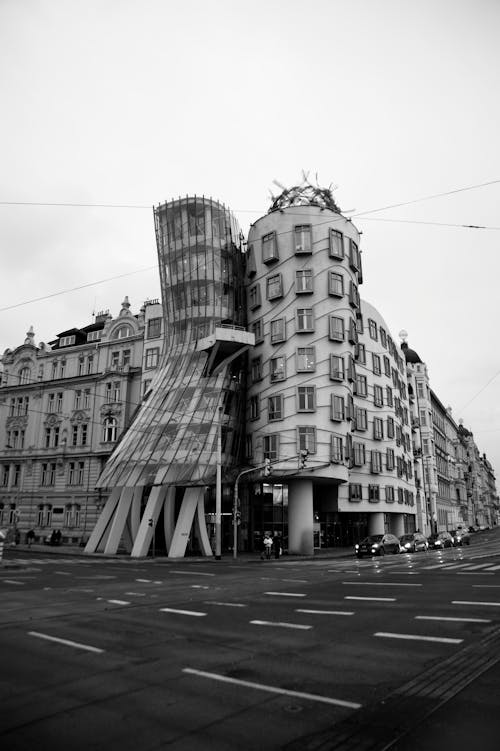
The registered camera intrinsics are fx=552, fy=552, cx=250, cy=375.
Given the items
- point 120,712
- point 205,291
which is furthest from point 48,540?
point 120,712

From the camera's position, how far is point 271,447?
4466 centimetres

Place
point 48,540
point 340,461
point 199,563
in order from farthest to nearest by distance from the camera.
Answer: point 48,540
point 340,461
point 199,563

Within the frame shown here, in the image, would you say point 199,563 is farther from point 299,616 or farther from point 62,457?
point 62,457

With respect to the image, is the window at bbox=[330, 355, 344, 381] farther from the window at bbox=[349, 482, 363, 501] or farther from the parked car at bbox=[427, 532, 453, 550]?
the parked car at bbox=[427, 532, 453, 550]

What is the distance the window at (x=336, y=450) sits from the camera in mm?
43469

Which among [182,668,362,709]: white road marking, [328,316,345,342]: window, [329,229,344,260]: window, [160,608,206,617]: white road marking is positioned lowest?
[160,608,206,617]: white road marking

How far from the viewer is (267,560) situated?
36.5 m

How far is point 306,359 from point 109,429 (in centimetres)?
2226

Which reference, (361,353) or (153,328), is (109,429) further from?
(361,353)

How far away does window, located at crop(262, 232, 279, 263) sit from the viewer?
48375 millimetres

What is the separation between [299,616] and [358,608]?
1767 mm

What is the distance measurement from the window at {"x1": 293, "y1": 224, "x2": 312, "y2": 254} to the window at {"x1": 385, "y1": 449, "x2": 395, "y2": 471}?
22.8 m

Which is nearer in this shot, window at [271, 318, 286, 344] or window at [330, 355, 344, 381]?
window at [330, 355, 344, 381]

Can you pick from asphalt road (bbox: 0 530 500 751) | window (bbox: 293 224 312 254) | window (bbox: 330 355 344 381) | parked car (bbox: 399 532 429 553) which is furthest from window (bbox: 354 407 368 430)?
asphalt road (bbox: 0 530 500 751)
